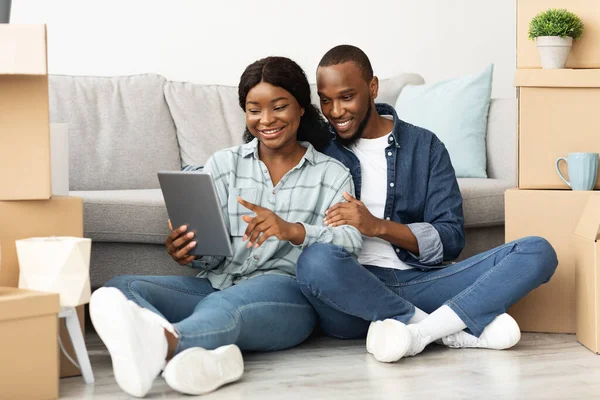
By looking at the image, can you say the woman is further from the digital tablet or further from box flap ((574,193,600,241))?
box flap ((574,193,600,241))

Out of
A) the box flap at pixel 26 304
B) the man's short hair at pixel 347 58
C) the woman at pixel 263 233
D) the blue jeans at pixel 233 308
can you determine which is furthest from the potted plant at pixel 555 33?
the box flap at pixel 26 304

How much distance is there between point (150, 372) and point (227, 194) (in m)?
0.59

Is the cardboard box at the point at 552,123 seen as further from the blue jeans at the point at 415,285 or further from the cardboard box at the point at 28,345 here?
the cardboard box at the point at 28,345

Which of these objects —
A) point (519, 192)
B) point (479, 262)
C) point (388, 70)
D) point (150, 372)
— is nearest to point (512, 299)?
point (479, 262)

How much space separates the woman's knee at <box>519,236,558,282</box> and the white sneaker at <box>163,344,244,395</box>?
28.1 inches

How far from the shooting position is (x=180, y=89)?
2.89m

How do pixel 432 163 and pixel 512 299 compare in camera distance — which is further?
pixel 432 163

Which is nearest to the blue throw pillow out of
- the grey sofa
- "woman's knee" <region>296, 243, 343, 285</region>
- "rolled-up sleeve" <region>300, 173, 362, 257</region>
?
the grey sofa

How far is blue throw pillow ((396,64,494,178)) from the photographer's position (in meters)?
2.84

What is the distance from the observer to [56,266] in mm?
1588

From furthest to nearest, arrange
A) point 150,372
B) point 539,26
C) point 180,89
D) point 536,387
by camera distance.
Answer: point 180,89, point 539,26, point 536,387, point 150,372

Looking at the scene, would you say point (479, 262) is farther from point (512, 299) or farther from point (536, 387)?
point (536, 387)

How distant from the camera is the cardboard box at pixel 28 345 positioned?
150 cm

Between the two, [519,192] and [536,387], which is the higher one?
[519,192]
